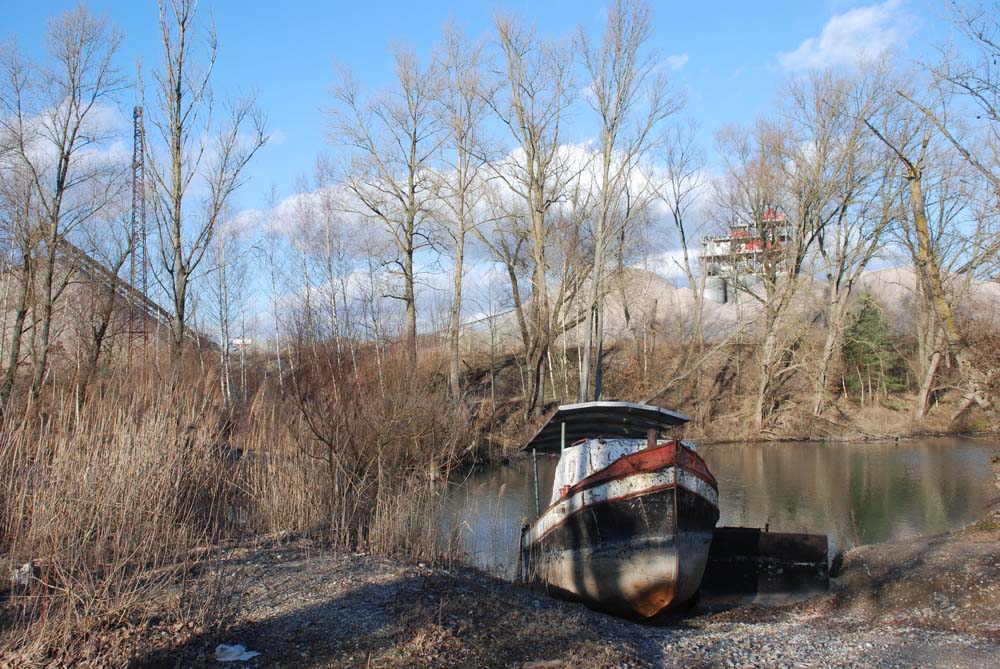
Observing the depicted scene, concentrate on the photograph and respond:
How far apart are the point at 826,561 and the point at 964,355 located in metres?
4.29

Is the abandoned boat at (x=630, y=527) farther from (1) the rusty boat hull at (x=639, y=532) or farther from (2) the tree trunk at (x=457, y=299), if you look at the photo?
(2) the tree trunk at (x=457, y=299)

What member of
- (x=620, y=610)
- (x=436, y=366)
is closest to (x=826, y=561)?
(x=620, y=610)

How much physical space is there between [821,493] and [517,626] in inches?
637

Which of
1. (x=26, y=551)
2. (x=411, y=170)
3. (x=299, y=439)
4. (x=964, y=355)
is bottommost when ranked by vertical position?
(x=26, y=551)

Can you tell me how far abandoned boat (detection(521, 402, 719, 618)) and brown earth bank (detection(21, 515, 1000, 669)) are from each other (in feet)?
2.39

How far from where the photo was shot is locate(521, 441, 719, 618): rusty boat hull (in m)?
10.5

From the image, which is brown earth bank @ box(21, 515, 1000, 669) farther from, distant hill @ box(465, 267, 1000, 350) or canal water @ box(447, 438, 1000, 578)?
distant hill @ box(465, 267, 1000, 350)

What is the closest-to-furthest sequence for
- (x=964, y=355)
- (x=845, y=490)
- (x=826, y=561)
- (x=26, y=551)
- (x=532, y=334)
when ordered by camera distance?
(x=26, y=551) → (x=826, y=561) → (x=964, y=355) → (x=845, y=490) → (x=532, y=334)

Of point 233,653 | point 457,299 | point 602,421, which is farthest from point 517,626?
point 457,299

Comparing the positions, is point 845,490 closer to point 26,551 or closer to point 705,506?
point 705,506

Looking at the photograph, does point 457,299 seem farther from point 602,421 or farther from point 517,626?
point 517,626

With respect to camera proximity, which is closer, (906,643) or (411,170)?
(906,643)

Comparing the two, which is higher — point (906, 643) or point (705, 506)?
point (705, 506)

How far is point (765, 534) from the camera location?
12.6 meters
